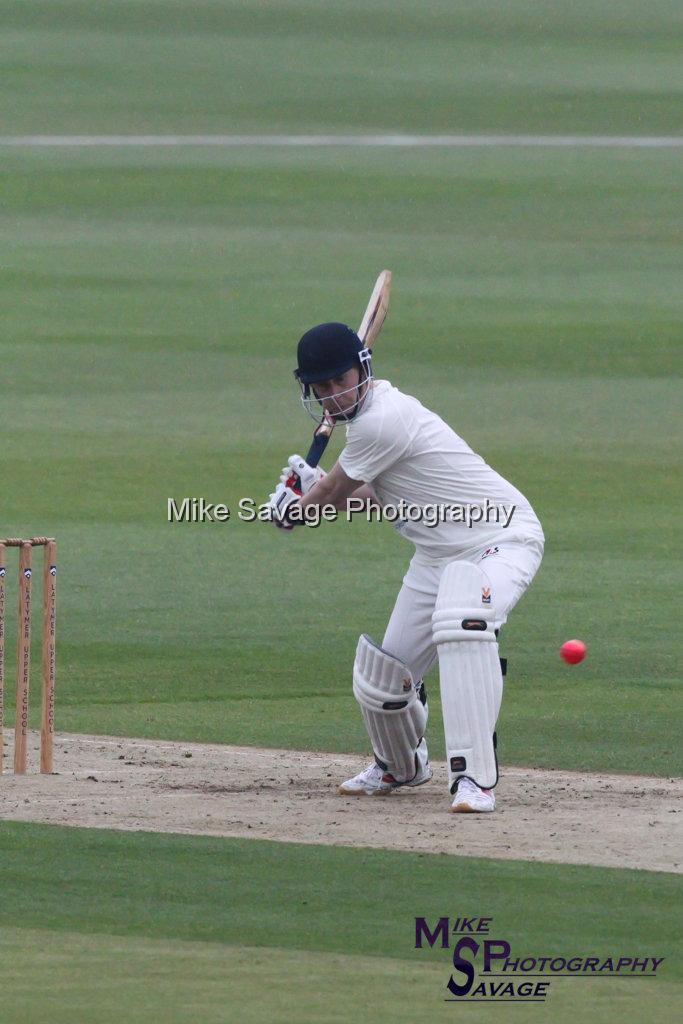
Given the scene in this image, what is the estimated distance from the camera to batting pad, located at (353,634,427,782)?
6.68 metres

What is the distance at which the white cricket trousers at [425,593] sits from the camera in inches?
262

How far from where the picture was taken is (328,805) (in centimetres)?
654

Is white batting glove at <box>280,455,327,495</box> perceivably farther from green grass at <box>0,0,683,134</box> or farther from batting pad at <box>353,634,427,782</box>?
green grass at <box>0,0,683,134</box>

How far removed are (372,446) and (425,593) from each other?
63 centimetres

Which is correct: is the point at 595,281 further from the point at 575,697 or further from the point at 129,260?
the point at 575,697

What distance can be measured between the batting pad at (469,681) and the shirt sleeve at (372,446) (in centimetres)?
53

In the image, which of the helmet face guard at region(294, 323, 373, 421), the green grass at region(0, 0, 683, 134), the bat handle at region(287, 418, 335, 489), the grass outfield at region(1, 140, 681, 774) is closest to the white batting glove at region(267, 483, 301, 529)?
the bat handle at region(287, 418, 335, 489)

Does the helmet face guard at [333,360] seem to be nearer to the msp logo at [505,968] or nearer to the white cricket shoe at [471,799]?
the white cricket shoe at [471,799]

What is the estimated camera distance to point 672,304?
18734 millimetres

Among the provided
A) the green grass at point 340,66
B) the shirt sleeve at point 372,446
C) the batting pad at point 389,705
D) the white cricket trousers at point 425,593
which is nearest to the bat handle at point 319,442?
the shirt sleeve at point 372,446

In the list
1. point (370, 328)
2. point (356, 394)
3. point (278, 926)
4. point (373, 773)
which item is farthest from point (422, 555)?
point (278, 926)

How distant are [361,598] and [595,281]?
30.4ft

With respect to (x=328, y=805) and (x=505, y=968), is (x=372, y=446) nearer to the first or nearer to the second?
(x=328, y=805)

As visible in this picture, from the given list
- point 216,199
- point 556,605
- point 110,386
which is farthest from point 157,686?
point 216,199
